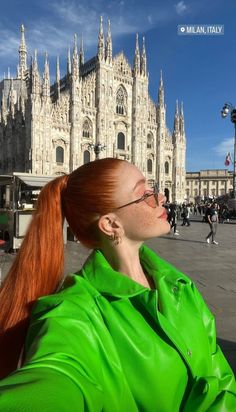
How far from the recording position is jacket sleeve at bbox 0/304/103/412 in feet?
1.75

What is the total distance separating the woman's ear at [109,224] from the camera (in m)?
1.04

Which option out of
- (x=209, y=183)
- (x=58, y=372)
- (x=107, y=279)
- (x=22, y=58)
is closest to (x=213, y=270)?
(x=107, y=279)

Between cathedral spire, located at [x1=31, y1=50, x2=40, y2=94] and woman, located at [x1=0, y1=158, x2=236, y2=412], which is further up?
cathedral spire, located at [x1=31, y1=50, x2=40, y2=94]

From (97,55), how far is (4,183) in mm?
31301

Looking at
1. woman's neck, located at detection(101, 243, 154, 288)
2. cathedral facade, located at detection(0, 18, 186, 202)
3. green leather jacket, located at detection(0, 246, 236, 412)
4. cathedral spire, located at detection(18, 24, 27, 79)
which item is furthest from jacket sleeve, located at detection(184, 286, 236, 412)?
cathedral spire, located at detection(18, 24, 27, 79)

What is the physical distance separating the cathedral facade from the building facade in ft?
91.0

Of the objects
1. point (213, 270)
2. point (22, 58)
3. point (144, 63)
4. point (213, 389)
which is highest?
point (22, 58)

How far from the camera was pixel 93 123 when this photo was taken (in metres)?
36.7

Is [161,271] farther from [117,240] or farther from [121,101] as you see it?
[121,101]

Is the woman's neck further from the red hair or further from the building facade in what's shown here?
the building facade

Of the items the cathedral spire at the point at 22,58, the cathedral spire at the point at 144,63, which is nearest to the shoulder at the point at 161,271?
the cathedral spire at the point at 144,63

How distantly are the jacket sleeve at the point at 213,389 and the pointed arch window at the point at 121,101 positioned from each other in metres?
39.6

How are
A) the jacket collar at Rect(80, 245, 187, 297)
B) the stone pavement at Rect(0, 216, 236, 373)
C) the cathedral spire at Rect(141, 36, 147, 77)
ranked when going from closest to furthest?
the jacket collar at Rect(80, 245, 187, 297), the stone pavement at Rect(0, 216, 236, 373), the cathedral spire at Rect(141, 36, 147, 77)

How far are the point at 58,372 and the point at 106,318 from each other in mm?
215
